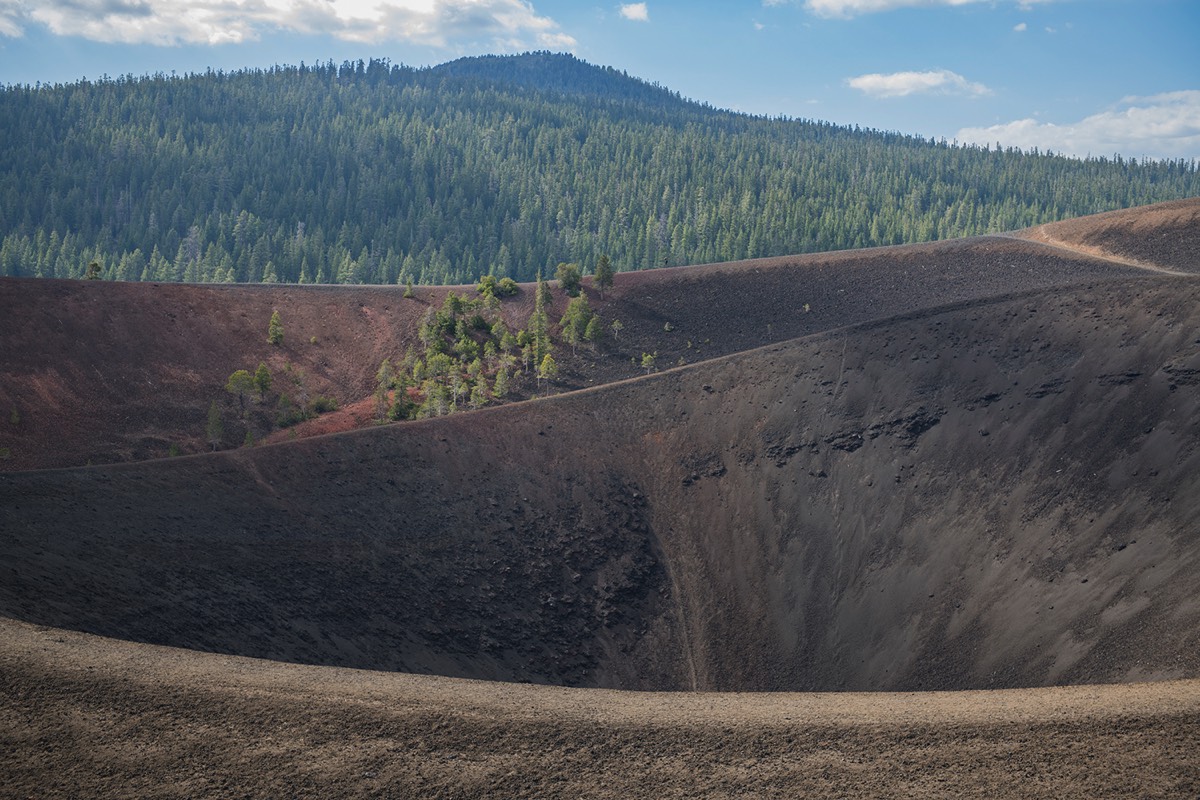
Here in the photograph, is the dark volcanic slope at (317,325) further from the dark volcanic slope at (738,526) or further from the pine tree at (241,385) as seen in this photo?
the dark volcanic slope at (738,526)

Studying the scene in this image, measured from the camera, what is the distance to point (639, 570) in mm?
65562

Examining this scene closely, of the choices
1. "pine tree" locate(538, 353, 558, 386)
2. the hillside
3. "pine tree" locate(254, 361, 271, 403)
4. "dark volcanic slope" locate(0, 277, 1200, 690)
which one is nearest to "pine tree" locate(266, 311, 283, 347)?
"pine tree" locate(254, 361, 271, 403)

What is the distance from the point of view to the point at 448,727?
106 feet

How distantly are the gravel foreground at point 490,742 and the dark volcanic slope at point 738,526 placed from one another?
8.20 m

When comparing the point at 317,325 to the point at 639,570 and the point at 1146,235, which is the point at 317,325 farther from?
the point at 1146,235

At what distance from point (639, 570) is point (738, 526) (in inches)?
282

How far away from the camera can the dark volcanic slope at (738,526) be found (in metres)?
47.4

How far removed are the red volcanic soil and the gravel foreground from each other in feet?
0.38

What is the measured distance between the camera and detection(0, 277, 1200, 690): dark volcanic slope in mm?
47406

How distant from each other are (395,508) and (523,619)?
1024cm

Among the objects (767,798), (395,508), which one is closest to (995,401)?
(395,508)

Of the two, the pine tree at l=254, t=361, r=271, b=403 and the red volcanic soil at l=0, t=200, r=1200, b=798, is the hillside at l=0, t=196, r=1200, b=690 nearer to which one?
the red volcanic soil at l=0, t=200, r=1200, b=798

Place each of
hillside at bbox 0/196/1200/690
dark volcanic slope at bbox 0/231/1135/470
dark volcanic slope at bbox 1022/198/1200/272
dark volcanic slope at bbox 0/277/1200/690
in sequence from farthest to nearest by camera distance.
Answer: dark volcanic slope at bbox 1022/198/1200/272, dark volcanic slope at bbox 0/231/1135/470, hillside at bbox 0/196/1200/690, dark volcanic slope at bbox 0/277/1200/690

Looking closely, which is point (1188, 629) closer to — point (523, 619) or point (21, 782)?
point (523, 619)
